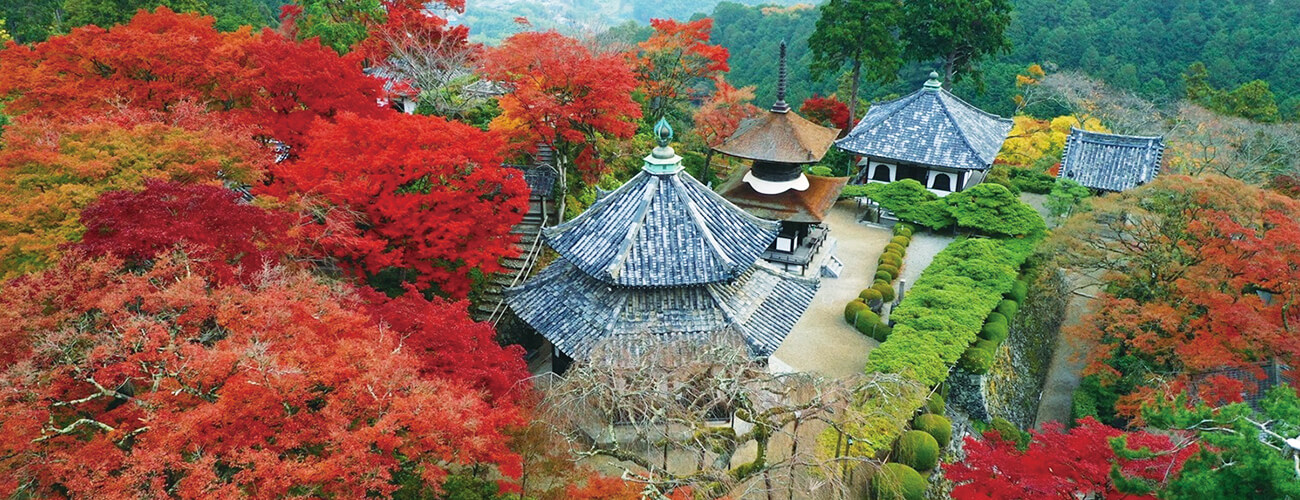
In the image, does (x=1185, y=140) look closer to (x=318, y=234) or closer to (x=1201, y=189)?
(x=1201, y=189)

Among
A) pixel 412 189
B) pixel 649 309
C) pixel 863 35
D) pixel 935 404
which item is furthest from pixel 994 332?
pixel 863 35

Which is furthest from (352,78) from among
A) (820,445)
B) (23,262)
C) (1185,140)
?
(1185,140)

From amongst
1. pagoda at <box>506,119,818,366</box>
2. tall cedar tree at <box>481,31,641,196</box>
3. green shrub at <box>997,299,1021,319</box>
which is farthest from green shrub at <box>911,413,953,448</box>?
tall cedar tree at <box>481,31,641,196</box>

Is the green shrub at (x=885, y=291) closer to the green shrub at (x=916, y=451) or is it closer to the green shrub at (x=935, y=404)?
the green shrub at (x=935, y=404)

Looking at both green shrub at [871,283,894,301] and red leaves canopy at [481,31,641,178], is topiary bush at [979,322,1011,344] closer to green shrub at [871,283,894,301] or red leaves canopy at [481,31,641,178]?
green shrub at [871,283,894,301]

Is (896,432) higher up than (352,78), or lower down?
lower down
